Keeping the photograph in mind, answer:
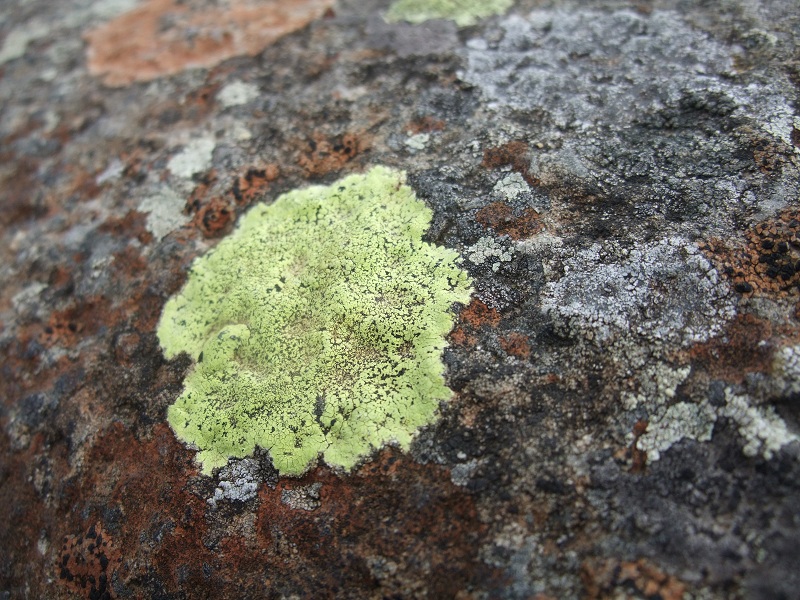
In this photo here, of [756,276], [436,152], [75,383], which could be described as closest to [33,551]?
[75,383]

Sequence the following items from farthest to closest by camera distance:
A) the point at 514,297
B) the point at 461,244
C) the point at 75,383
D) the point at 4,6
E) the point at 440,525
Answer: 1. the point at 4,6
2. the point at 75,383
3. the point at 461,244
4. the point at 514,297
5. the point at 440,525

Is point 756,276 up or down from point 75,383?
up

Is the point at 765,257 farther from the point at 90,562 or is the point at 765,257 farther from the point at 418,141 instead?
the point at 90,562

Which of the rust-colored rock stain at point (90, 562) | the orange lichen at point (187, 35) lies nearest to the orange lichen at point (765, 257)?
the rust-colored rock stain at point (90, 562)

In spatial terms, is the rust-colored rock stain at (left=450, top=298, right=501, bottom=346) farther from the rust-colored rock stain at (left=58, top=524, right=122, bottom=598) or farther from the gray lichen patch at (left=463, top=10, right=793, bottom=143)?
the rust-colored rock stain at (left=58, top=524, right=122, bottom=598)

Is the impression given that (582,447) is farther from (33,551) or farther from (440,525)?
(33,551)

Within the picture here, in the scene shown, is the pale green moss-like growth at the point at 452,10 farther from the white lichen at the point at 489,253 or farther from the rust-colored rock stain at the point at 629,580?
the rust-colored rock stain at the point at 629,580

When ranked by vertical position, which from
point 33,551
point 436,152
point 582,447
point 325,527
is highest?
point 436,152
